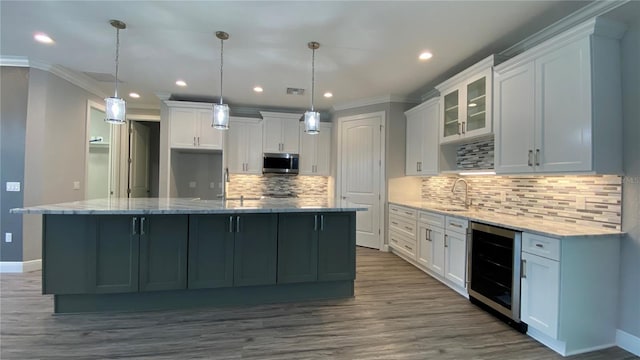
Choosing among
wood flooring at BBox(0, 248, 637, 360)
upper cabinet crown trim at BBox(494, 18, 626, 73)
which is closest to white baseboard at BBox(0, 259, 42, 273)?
wood flooring at BBox(0, 248, 637, 360)

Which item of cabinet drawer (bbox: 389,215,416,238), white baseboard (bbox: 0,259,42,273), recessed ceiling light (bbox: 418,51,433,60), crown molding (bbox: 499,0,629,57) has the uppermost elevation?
recessed ceiling light (bbox: 418,51,433,60)

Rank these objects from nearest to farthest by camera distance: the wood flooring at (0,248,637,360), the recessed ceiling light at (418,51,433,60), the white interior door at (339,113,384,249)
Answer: the wood flooring at (0,248,637,360), the recessed ceiling light at (418,51,433,60), the white interior door at (339,113,384,249)

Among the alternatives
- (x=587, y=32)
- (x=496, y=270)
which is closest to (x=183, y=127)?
(x=496, y=270)

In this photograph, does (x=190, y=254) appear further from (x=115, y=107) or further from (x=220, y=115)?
(x=115, y=107)

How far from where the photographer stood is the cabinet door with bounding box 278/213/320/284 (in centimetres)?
293

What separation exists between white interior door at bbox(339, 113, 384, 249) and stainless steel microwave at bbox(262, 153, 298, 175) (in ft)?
Result: 3.18

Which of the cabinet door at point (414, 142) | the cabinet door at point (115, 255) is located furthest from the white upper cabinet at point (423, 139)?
the cabinet door at point (115, 255)

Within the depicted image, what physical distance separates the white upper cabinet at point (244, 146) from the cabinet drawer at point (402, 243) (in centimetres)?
279

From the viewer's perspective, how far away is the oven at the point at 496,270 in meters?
2.43

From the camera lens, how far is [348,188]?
5.48 m

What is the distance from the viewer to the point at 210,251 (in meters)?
2.79

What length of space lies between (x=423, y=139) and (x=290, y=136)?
2571mm

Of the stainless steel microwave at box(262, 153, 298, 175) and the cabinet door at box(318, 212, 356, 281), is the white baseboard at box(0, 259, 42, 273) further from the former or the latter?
the cabinet door at box(318, 212, 356, 281)

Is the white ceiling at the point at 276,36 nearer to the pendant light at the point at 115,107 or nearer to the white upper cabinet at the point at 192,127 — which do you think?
the pendant light at the point at 115,107
